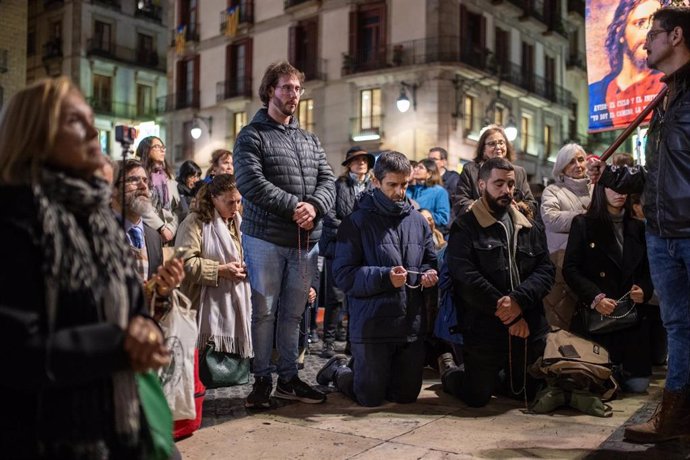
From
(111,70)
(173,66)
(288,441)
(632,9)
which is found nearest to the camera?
(288,441)

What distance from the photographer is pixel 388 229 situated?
211 inches

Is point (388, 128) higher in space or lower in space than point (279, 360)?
higher

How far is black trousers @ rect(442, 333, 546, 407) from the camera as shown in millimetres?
5156

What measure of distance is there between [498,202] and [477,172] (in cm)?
114

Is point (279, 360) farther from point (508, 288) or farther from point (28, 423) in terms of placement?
point (28, 423)

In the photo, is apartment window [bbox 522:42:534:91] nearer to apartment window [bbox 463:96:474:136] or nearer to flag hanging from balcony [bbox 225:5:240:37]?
apartment window [bbox 463:96:474:136]

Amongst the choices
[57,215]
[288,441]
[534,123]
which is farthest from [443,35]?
[57,215]

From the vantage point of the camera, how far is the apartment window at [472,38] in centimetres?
2534

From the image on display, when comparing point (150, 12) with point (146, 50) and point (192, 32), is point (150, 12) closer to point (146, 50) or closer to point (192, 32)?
point (146, 50)

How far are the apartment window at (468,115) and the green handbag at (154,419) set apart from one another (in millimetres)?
24063

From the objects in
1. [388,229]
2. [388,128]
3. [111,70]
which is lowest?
[388,229]

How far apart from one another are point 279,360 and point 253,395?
35cm

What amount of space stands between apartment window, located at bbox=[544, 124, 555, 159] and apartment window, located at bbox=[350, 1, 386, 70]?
985 cm

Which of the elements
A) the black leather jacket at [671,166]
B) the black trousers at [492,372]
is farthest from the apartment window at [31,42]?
the black leather jacket at [671,166]
